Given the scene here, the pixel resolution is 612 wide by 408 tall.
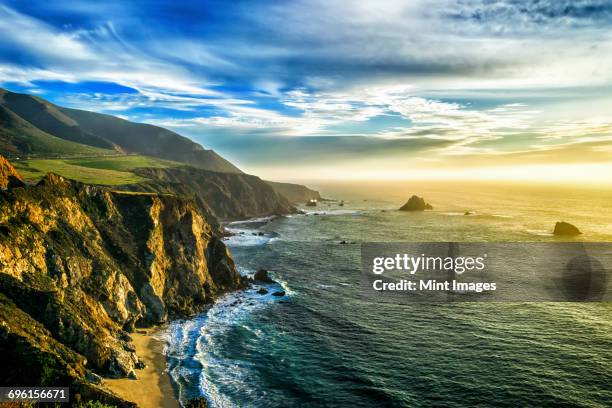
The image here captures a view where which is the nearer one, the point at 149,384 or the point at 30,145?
the point at 149,384

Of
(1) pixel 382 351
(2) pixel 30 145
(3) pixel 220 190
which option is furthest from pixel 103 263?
(2) pixel 30 145

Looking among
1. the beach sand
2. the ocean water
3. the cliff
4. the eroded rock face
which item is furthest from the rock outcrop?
the cliff

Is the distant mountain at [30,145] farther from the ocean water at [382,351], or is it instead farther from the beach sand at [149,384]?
the beach sand at [149,384]

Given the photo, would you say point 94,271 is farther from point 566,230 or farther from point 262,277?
point 566,230

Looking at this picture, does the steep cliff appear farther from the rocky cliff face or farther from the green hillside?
the green hillside

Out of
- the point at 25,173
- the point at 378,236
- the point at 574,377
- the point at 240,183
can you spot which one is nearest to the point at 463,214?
the point at 378,236

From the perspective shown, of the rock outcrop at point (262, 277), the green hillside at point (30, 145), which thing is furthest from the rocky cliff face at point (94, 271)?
the green hillside at point (30, 145)
